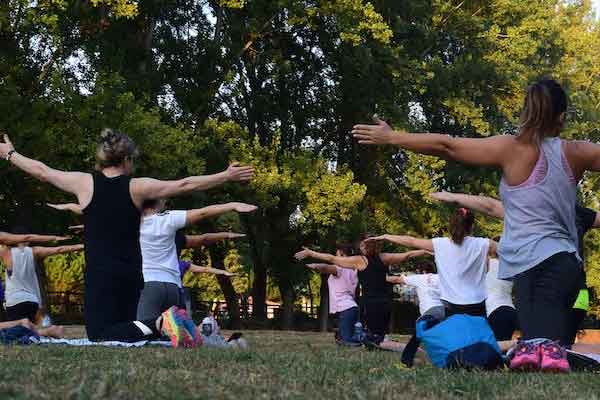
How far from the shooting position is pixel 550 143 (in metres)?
6.90

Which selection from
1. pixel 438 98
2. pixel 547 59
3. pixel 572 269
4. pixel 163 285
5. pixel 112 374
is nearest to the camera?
pixel 112 374

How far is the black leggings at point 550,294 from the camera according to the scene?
6801mm

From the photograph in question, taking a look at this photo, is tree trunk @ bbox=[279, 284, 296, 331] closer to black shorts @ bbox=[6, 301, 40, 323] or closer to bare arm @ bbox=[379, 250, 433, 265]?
bare arm @ bbox=[379, 250, 433, 265]

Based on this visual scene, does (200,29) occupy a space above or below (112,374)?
above

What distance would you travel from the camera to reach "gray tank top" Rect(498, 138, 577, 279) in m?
6.86

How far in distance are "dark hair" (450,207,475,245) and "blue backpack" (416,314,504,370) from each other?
3.25 m

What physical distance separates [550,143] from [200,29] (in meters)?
25.2

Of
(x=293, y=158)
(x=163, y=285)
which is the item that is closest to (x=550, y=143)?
(x=163, y=285)

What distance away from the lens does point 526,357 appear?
6785 mm

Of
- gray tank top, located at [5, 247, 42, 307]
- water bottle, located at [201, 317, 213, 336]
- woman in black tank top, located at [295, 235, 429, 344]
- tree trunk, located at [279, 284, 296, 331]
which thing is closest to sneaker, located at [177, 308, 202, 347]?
water bottle, located at [201, 317, 213, 336]

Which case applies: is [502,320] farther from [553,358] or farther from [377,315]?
[377,315]

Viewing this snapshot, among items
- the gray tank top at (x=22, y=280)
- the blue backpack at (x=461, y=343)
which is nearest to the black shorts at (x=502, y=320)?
the blue backpack at (x=461, y=343)

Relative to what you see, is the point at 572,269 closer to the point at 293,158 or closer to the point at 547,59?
the point at 293,158

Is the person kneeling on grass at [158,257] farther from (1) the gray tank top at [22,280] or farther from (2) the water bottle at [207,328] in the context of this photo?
A: (1) the gray tank top at [22,280]
